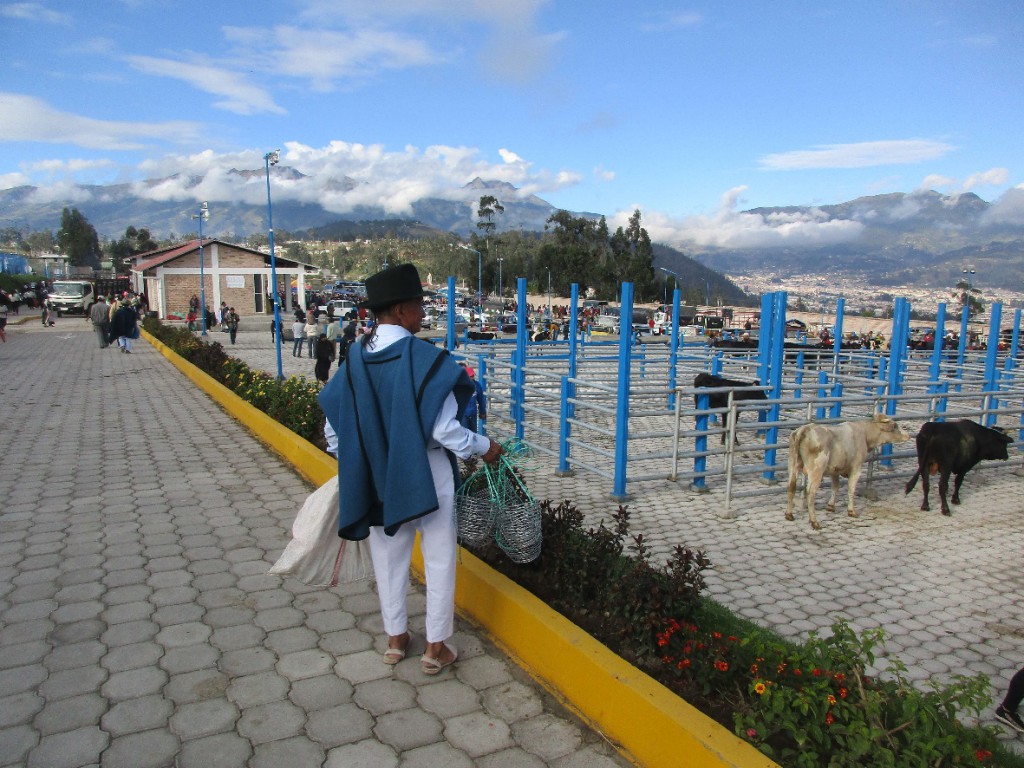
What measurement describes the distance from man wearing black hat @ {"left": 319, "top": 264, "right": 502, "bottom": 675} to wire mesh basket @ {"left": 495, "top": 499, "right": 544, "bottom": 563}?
0.33 metres

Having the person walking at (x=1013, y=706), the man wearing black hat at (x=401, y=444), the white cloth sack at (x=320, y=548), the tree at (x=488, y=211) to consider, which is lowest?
the person walking at (x=1013, y=706)

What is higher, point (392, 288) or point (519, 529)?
point (392, 288)

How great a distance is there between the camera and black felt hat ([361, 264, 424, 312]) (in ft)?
10.4

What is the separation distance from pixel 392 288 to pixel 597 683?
188 centimetres

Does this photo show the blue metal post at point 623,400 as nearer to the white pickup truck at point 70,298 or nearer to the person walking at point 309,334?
the person walking at point 309,334

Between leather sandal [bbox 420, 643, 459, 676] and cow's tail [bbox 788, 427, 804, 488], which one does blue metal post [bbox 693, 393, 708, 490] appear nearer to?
cow's tail [bbox 788, 427, 804, 488]

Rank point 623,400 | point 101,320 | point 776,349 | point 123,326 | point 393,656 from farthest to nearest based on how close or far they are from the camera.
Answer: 1. point 101,320
2. point 123,326
3. point 776,349
4. point 623,400
5. point 393,656

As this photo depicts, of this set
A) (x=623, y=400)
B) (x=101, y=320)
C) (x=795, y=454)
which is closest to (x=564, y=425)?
(x=623, y=400)

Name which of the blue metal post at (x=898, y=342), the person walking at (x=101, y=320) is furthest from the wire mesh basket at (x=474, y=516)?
the person walking at (x=101, y=320)

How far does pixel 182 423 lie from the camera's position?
10047mm

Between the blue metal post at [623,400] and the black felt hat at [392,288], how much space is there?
154 inches

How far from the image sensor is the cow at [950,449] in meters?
6.90

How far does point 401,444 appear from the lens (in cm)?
303

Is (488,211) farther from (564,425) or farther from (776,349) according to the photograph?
Result: (564,425)
